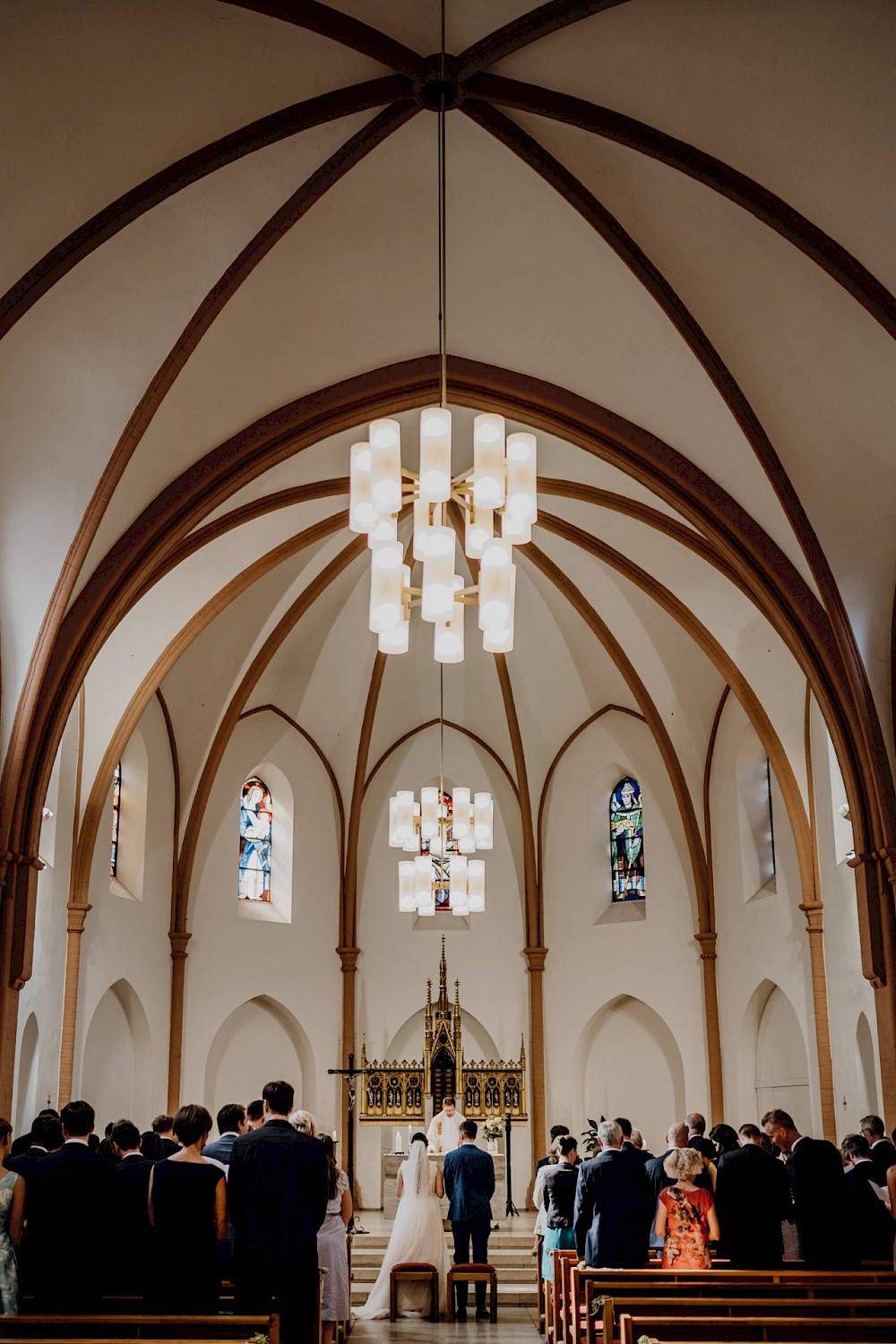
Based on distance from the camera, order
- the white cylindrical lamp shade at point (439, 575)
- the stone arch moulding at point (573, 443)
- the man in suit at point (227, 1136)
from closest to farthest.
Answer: the man in suit at point (227, 1136), the white cylindrical lamp shade at point (439, 575), the stone arch moulding at point (573, 443)

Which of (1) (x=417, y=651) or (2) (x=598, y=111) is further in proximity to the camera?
(1) (x=417, y=651)

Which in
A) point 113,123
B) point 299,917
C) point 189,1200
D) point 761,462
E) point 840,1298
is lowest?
point 840,1298

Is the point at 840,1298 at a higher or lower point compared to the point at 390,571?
lower

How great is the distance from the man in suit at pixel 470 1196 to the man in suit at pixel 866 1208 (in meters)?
4.33

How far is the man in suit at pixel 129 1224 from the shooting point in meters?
7.60

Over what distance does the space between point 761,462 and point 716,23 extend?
14.4ft

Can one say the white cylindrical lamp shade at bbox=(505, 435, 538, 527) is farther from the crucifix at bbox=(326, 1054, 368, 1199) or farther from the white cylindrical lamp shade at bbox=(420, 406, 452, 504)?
the crucifix at bbox=(326, 1054, 368, 1199)

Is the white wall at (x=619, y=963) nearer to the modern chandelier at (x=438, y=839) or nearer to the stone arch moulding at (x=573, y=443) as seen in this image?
the modern chandelier at (x=438, y=839)

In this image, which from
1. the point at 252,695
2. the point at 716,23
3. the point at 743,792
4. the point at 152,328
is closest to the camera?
the point at 716,23

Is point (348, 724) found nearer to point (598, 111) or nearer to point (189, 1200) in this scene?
point (598, 111)

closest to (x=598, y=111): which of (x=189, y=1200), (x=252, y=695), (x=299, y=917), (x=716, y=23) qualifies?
(x=716, y=23)

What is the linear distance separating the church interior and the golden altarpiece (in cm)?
6

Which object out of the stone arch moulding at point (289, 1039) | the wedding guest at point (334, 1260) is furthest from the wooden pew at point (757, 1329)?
the stone arch moulding at point (289, 1039)

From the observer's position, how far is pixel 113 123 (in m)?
9.16
